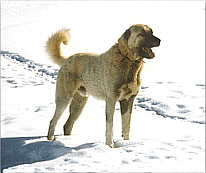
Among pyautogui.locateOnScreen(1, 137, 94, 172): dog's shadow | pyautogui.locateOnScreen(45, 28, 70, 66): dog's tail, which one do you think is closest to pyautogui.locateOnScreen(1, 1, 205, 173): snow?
pyautogui.locateOnScreen(1, 137, 94, 172): dog's shadow

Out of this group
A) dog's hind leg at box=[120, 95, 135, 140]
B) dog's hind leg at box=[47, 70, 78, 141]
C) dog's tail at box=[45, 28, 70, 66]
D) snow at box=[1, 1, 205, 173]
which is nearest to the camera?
snow at box=[1, 1, 205, 173]

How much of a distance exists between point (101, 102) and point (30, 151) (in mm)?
3976

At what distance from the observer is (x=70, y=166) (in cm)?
384

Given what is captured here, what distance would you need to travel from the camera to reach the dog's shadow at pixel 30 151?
180 inches

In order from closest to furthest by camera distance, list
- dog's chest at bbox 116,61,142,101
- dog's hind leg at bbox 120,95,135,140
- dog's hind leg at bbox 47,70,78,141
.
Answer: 1. dog's chest at bbox 116,61,142,101
2. dog's hind leg at bbox 120,95,135,140
3. dog's hind leg at bbox 47,70,78,141

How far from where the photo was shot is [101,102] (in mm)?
8719

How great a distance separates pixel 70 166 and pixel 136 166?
645 mm

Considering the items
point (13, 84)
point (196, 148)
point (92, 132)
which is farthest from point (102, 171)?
point (13, 84)

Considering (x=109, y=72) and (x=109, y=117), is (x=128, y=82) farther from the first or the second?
(x=109, y=117)

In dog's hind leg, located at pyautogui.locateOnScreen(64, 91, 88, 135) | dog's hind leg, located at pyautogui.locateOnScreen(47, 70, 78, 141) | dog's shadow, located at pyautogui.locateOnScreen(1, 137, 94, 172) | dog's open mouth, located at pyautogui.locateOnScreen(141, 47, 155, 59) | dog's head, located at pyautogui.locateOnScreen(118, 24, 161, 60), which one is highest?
dog's head, located at pyautogui.locateOnScreen(118, 24, 161, 60)

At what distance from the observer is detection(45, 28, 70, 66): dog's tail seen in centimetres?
586

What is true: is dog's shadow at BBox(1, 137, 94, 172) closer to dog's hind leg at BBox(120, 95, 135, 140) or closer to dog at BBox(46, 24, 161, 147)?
dog at BBox(46, 24, 161, 147)

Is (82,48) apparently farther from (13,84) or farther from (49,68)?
(13,84)

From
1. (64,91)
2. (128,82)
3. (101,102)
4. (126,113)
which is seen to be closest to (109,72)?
(128,82)
